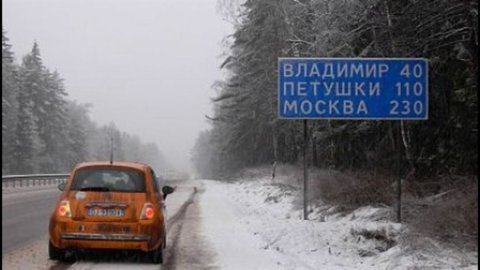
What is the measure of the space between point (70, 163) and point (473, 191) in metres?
83.0

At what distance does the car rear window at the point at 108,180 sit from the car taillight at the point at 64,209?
332 mm

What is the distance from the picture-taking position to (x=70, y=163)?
295 ft

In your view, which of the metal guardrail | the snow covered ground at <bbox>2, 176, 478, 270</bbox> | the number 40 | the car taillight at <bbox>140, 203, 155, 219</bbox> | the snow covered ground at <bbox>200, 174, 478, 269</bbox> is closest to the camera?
the snow covered ground at <bbox>200, 174, 478, 269</bbox>

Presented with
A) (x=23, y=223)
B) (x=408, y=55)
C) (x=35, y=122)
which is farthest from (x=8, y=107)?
(x=408, y=55)

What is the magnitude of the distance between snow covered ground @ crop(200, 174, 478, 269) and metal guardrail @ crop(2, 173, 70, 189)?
26.5 m

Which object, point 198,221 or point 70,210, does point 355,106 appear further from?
point 70,210

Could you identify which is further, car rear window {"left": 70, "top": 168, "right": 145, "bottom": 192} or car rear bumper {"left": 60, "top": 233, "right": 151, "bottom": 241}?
car rear window {"left": 70, "top": 168, "right": 145, "bottom": 192}

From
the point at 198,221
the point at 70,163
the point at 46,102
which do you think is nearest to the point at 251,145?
the point at 46,102

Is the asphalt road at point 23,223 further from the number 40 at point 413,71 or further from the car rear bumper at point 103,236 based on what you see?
the number 40 at point 413,71

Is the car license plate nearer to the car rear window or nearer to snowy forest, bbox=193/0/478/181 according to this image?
the car rear window

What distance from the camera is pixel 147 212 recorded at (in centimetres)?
1123

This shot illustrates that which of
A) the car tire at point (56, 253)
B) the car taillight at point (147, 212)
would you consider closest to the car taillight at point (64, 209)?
the car tire at point (56, 253)

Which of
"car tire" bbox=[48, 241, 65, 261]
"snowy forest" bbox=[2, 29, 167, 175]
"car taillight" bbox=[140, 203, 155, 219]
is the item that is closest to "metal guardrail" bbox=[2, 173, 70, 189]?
"snowy forest" bbox=[2, 29, 167, 175]

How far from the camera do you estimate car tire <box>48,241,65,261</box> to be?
1123 cm
